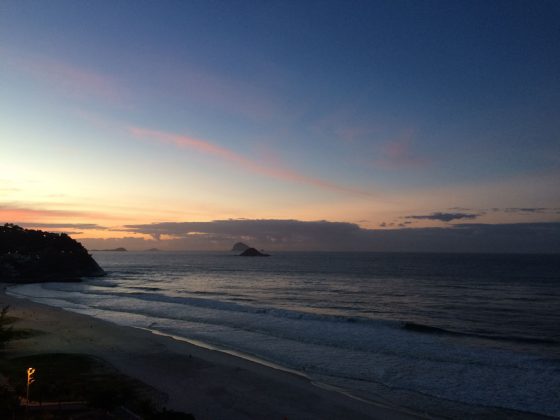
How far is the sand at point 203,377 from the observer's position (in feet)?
60.3

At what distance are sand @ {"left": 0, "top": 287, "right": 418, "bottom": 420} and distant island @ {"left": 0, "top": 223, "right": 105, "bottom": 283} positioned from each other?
7093 centimetres

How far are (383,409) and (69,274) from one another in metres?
103

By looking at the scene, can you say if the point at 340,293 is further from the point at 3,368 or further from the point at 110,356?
the point at 3,368

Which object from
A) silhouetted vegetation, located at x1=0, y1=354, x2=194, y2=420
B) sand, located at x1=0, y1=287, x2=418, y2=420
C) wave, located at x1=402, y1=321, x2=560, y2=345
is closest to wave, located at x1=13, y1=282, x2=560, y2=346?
wave, located at x1=402, y1=321, x2=560, y2=345

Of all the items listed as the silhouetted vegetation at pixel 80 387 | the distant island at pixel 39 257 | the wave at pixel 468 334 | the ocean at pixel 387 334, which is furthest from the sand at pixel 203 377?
the distant island at pixel 39 257

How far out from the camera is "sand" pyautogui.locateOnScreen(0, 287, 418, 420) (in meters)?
18.4

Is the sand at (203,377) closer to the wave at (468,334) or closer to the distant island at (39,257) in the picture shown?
the wave at (468,334)

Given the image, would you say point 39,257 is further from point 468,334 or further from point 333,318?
point 468,334

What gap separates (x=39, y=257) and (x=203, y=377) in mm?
97795

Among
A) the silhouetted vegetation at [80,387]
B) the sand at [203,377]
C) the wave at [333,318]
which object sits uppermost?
the silhouetted vegetation at [80,387]

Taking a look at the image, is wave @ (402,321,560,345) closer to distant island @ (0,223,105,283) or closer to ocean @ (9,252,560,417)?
ocean @ (9,252,560,417)

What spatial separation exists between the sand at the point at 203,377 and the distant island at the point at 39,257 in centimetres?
7093

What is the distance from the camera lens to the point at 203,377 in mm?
22953

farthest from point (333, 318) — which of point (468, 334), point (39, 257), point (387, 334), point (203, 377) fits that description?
point (39, 257)
